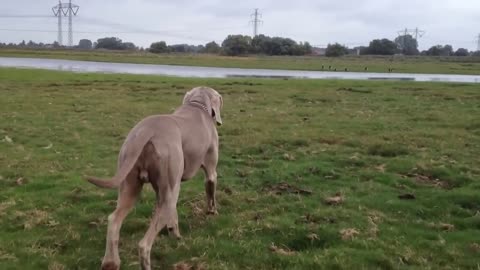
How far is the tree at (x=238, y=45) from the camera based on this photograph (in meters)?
131

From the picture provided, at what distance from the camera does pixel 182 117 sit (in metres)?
7.56

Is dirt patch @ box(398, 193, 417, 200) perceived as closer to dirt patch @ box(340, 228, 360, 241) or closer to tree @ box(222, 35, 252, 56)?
dirt patch @ box(340, 228, 360, 241)

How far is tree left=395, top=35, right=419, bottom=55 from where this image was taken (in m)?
163

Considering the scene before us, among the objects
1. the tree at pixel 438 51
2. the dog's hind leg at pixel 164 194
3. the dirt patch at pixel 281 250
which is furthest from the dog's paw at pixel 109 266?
the tree at pixel 438 51

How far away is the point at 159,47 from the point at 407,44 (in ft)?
275

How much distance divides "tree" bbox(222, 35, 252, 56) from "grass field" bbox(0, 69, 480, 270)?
111 m

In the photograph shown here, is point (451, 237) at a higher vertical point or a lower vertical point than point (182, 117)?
lower

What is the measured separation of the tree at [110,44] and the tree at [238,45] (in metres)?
44.2

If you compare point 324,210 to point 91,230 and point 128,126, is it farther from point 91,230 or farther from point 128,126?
point 128,126

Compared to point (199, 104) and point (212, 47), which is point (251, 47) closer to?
point (212, 47)

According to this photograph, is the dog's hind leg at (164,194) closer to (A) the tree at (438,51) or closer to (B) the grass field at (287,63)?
(B) the grass field at (287,63)

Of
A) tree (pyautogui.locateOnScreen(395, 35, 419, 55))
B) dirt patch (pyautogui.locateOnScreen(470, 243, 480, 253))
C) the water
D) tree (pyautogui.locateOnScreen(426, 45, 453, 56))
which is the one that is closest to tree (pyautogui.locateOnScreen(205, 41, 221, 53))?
tree (pyautogui.locateOnScreen(395, 35, 419, 55))

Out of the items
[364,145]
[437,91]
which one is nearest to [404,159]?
[364,145]

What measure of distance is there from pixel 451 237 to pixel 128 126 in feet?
38.5
